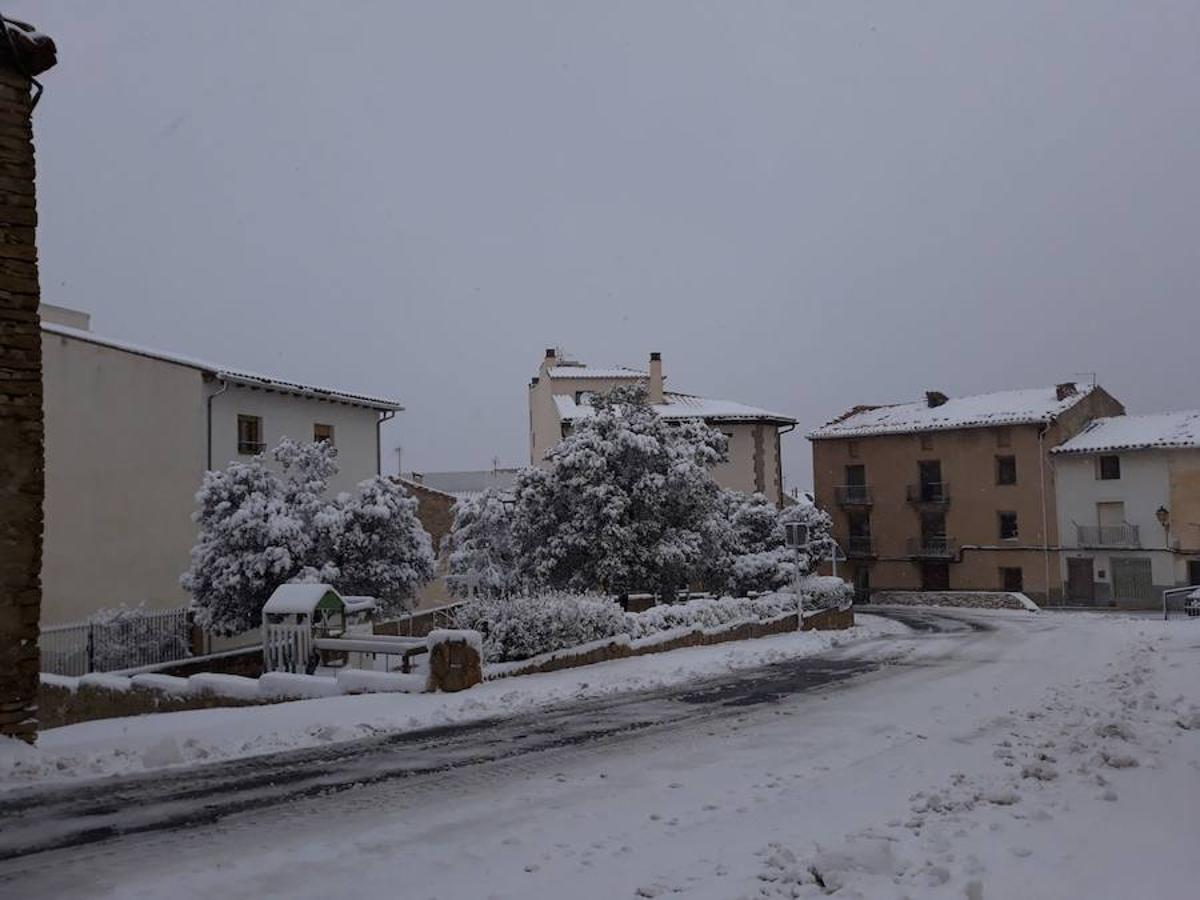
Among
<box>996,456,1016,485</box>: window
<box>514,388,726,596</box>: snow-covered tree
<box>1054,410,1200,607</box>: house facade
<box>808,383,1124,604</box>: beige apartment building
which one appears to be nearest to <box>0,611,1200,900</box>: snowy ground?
<box>514,388,726,596</box>: snow-covered tree

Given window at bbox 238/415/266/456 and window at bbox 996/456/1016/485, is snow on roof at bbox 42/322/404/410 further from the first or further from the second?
window at bbox 996/456/1016/485

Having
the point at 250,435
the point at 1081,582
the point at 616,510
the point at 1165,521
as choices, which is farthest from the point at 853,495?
the point at 250,435

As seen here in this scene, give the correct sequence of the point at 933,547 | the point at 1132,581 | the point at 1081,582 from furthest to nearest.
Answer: the point at 933,547 → the point at 1081,582 → the point at 1132,581

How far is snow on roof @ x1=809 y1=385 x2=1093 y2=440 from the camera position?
47.2 m

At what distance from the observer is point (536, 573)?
78.8 ft

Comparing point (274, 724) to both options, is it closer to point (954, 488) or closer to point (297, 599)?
point (297, 599)

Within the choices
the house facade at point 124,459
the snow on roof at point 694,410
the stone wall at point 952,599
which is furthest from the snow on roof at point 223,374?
the stone wall at point 952,599

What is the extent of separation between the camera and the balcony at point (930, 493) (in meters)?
49.4

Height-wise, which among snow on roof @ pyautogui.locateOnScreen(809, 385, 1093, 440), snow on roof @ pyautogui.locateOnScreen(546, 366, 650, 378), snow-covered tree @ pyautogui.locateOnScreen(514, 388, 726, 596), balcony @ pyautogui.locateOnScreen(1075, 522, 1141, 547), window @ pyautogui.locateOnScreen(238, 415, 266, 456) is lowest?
balcony @ pyautogui.locateOnScreen(1075, 522, 1141, 547)

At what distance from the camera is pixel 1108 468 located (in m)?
45.1

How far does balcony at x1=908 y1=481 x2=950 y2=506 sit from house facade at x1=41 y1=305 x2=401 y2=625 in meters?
35.1

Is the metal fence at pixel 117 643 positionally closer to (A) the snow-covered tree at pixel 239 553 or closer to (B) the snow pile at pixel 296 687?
(A) the snow-covered tree at pixel 239 553

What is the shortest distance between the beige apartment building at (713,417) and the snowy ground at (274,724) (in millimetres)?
28962

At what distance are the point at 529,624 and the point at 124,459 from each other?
1442 cm
